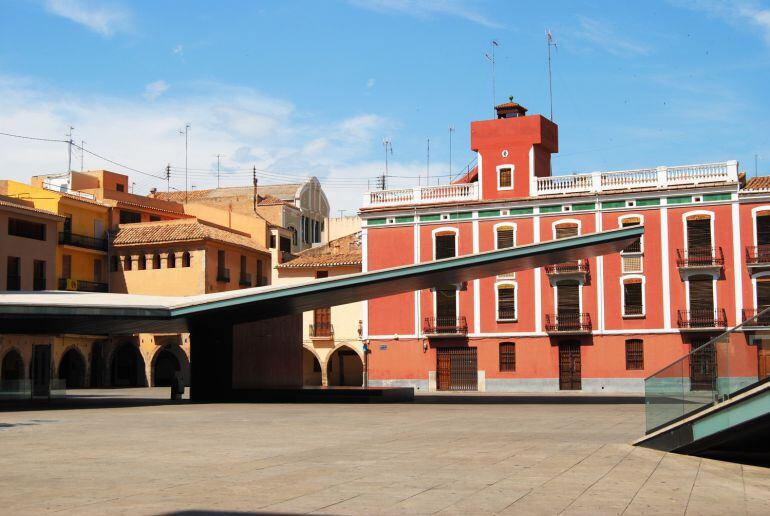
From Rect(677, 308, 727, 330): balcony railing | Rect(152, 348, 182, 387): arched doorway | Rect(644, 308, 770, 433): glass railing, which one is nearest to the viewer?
Rect(644, 308, 770, 433): glass railing

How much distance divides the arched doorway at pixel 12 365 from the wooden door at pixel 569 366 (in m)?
32.7

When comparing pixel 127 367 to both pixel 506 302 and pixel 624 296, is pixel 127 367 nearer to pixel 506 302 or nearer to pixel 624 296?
pixel 506 302

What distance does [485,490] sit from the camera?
39.5 feet

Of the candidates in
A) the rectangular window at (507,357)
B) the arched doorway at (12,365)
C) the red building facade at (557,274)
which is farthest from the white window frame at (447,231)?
the arched doorway at (12,365)

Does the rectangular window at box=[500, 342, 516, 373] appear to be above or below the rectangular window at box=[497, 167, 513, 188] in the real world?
below

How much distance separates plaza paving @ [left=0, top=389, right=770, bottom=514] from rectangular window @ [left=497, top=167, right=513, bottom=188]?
28.7m

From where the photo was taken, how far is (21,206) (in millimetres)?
59281

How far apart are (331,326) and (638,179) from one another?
22790 millimetres

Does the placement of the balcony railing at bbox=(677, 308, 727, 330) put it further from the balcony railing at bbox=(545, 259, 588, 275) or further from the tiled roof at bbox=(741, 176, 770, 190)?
the tiled roof at bbox=(741, 176, 770, 190)

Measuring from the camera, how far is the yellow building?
62438 mm

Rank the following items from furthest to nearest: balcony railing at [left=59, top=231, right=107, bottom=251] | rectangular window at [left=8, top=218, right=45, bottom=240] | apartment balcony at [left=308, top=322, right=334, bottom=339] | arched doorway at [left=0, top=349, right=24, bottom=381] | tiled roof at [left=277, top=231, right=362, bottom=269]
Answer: balcony railing at [left=59, top=231, right=107, bottom=251]
tiled roof at [left=277, top=231, right=362, bottom=269]
apartment balcony at [left=308, top=322, right=334, bottom=339]
arched doorway at [left=0, top=349, right=24, bottom=381]
rectangular window at [left=8, top=218, right=45, bottom=240]

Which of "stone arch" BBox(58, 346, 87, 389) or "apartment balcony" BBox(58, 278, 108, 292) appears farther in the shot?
"stone arch" BBox(58, 346, 87, 389)

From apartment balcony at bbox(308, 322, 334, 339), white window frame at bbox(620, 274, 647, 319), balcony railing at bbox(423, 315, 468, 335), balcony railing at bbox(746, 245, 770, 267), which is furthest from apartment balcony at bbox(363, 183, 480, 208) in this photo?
balcony railing at bbox(746, 245, 770, 267)

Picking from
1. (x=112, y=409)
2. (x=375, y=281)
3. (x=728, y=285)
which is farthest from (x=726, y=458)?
(x=728, y=285)
